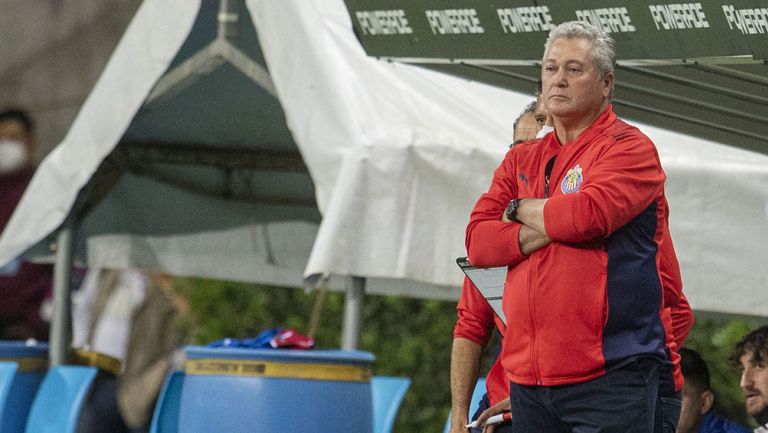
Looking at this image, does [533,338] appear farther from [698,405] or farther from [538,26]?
[698,405]

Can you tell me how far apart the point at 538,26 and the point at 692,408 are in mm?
1591

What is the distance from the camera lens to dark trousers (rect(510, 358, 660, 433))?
3090 mm

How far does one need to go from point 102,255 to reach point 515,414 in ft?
17.8

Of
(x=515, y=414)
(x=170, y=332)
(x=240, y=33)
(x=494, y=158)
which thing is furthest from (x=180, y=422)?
(x=170, y=332)

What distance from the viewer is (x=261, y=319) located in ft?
39.1

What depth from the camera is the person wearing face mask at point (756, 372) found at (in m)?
4.67

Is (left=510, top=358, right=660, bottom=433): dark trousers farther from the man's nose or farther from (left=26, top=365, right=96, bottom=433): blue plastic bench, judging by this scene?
(left=26, top=365, right=96, bottom=433): blue plastic bench

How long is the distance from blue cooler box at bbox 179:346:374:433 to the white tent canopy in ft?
1.22

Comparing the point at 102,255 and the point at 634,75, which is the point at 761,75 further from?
the point at 102,255

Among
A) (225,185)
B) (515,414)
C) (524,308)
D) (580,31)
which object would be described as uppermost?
(225,185)

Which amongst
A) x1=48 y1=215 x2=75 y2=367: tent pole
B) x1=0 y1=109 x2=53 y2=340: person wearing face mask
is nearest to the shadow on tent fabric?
x1=48 y1=215 x2=75 y2=367: tent pole

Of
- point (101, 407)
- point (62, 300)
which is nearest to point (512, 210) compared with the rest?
point (62, 300)

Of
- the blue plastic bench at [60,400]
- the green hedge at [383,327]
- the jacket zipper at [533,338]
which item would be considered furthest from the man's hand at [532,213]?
the green hedge at [383,327]

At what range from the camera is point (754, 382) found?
4703 millimetres
